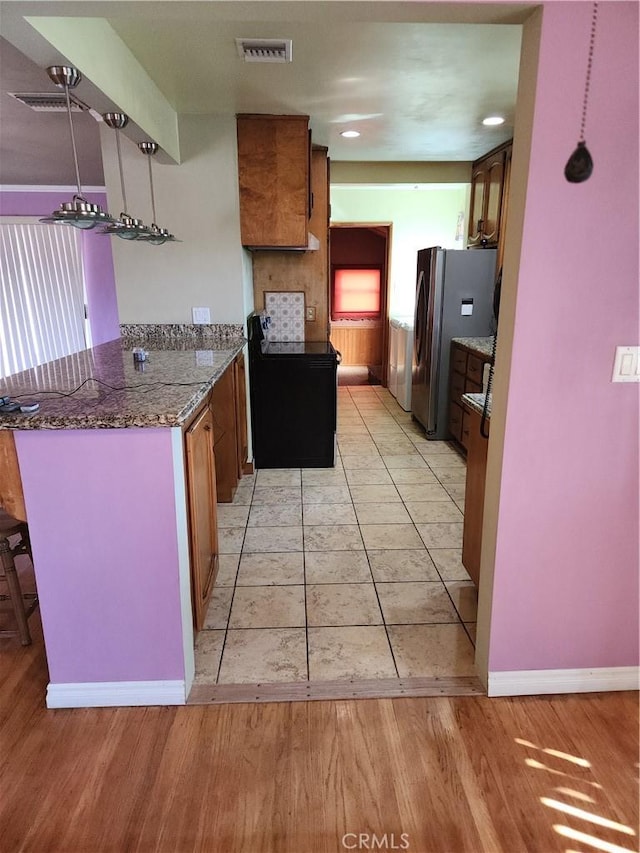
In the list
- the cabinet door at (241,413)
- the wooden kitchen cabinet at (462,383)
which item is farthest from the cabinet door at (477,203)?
the cabinet door at (241,413)

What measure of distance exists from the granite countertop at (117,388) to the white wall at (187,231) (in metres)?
0.47

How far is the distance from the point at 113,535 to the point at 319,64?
225 centimetres

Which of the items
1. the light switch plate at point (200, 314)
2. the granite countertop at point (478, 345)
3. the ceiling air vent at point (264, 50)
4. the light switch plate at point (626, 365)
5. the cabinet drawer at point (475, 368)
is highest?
the ceiling air vent at point (264, 50)

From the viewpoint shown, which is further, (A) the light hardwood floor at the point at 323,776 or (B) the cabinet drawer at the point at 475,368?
(B) the cabinet drawer at the point at 475,368

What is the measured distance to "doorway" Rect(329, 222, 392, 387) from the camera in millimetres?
7902

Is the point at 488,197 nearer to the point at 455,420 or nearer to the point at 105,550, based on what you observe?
the point at 455,420

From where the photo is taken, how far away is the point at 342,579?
8.07ft

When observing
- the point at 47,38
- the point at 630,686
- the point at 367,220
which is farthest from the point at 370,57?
the point at 367,220

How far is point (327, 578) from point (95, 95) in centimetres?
219

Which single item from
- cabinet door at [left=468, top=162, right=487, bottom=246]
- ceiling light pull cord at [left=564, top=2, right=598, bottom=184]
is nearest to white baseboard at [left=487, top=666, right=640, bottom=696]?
ceiling light pull cord at [left=564, top=2, right=598, bottom=184]

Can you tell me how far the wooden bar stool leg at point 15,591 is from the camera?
6.30 ft

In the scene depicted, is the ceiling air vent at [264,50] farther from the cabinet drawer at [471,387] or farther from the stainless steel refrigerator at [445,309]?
the cabinet drawer at [471,387]

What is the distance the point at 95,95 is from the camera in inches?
77.6

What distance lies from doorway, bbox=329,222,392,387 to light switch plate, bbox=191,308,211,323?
4.48 meters
